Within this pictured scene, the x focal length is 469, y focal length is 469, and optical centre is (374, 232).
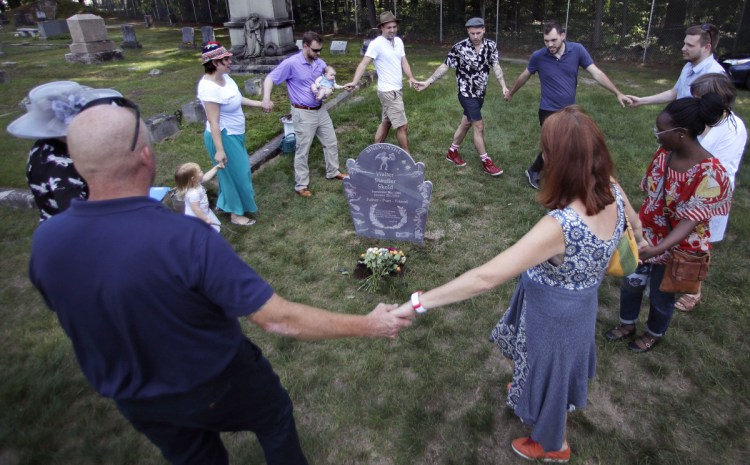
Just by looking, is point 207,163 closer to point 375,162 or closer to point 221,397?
point 375,162

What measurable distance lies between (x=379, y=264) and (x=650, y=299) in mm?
2180

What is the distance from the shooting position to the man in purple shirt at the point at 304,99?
5.74 metres

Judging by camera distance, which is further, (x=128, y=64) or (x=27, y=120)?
Answer: (x=128, y=64)

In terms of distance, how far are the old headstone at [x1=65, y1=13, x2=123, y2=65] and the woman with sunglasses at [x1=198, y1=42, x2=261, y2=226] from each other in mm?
14063

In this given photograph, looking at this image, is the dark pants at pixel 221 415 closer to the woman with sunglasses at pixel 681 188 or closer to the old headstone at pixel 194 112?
the woman with sunglasses at pixel 681 188

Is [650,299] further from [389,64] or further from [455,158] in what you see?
[389,64]

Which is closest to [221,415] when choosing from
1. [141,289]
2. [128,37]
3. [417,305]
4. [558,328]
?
[141,289]

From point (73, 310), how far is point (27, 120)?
4.90 feet

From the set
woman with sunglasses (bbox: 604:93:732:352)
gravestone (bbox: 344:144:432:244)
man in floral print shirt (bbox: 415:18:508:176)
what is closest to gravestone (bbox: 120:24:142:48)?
man in floral print shirt (bbox: 415:18:508:176)

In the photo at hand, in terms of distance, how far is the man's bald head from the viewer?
4.92ft

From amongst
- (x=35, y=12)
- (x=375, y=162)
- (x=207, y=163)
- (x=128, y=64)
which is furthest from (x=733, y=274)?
(x=35, y=12)

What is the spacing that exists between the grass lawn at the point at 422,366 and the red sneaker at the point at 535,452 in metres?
0.09

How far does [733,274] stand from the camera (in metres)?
4.24

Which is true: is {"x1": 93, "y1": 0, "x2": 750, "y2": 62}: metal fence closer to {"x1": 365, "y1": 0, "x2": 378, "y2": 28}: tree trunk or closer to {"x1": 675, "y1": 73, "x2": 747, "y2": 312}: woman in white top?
{"x1": 365, "y1": 0, "x2": 378, "y2": 28}: tree trunk
